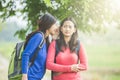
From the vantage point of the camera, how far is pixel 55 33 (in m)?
6.49

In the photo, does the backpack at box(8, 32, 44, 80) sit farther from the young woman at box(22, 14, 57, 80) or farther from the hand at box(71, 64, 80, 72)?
the hand at box(71, 64, 80, 72)

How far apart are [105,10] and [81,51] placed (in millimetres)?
3097

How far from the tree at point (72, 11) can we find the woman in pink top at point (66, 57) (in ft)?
7.04

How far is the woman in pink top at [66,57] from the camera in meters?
6.35

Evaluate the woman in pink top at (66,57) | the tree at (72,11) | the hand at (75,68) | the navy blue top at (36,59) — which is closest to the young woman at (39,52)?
the navy blue top at (36,59)

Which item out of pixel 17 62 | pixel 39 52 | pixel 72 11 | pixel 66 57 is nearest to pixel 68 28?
pixel 66 57

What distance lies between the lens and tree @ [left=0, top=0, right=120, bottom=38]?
→ 901 centimetres

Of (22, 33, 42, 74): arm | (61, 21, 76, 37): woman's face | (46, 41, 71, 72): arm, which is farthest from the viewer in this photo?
(61, 21, 76, 37): woman's face

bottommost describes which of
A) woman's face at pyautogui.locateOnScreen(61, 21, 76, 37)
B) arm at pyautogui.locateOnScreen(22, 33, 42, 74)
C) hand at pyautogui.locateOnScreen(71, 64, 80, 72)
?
hand at pyautogui.locateOnScreen(71, 64, 80, 72)

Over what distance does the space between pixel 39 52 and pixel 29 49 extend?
14 centimetres

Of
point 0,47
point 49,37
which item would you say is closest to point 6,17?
point 49,37

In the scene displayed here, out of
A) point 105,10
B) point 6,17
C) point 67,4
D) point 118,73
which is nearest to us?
point 67,4

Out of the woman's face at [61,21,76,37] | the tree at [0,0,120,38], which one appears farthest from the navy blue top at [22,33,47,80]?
the tree at [0,0,120,38]

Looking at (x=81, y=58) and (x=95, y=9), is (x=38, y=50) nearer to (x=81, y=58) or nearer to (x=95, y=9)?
(x=81, y=58)
